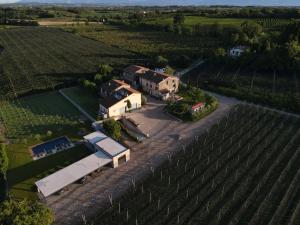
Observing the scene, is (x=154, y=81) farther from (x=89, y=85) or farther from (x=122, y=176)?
(x=122, y=176)

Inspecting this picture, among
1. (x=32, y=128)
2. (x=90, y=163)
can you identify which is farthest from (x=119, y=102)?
(x=90, y=163)

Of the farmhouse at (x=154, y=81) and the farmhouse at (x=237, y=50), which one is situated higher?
the farmhouse at (x=237, y=50)

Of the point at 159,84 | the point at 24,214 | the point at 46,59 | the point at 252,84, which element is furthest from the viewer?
the point at 46,59

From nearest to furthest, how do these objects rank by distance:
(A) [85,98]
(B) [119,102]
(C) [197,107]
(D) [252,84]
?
(B) [119,102] < (C) [197,107] < (A) [85,98] < (D) [252,84]

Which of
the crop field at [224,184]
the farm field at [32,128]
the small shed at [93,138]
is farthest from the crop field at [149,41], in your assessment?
the small shed at [93,138]

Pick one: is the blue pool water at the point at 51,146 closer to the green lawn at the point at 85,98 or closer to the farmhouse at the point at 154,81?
the green lawn at the point at 85,98

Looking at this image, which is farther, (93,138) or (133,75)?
(133,75)

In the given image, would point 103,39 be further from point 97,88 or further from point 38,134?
point 38,134
